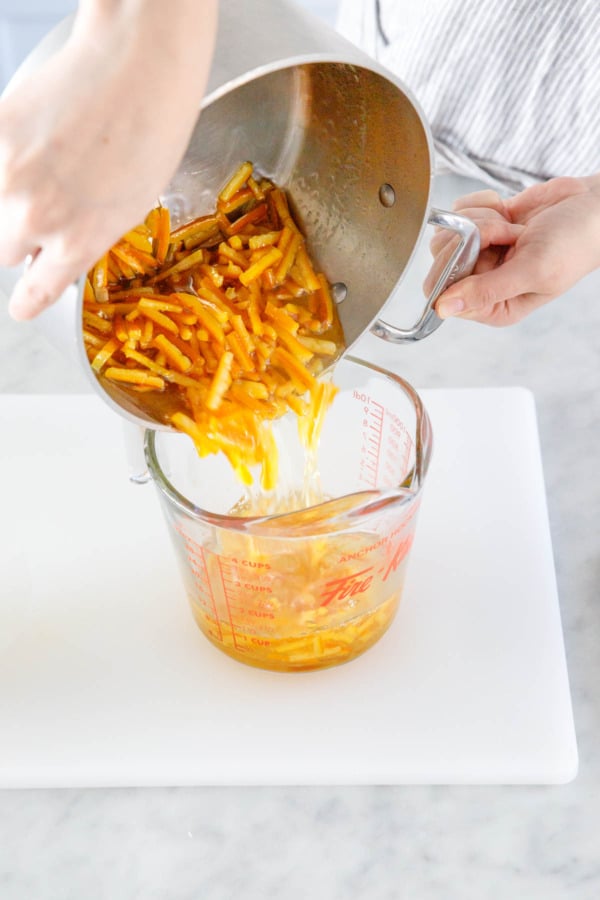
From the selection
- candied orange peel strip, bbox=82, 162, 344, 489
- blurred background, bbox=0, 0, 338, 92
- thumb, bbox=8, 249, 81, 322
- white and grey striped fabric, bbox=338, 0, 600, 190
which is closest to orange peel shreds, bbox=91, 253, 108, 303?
candied orange peel strip, bbox=82, 162, 344, 489

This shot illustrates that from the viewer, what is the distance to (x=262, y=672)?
3.96 feet

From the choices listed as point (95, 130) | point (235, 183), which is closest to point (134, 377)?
point (235, 183)

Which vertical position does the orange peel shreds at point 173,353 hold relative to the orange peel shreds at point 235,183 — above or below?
below

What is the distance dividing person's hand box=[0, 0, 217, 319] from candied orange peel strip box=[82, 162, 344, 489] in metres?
0.27

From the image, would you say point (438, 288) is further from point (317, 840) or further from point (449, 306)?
point (317, 840)

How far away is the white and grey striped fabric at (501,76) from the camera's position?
160 centimetres

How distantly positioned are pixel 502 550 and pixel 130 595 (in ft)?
1.50

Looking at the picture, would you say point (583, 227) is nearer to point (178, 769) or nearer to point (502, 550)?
point (502, 550)

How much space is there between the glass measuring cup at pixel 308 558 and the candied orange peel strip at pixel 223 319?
0.29 ft

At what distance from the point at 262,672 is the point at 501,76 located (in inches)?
39.8

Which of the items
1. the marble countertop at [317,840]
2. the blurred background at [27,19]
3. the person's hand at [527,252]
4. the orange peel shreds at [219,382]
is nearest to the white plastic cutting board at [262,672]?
the marble countertop at [317,840]

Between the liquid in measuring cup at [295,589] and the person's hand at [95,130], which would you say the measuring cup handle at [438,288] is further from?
the person's hand at [95,130]

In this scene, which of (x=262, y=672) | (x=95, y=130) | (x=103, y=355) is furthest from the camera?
(x=262, y=672)

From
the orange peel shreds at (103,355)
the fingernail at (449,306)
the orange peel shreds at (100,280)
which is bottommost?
the fingernail at (449,306)
